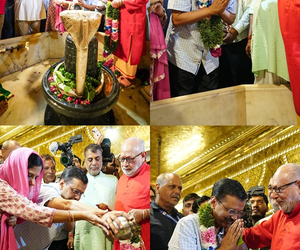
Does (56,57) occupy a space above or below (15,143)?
above

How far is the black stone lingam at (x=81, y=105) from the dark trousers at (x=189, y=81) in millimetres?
488

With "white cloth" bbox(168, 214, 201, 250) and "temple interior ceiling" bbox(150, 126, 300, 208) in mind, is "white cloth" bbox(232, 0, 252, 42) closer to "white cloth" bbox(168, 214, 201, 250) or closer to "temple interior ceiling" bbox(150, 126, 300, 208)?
"temple interior ceiling" bbox(150, 126, 300, 208)

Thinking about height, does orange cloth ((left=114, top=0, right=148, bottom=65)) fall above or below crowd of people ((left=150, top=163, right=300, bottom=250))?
above

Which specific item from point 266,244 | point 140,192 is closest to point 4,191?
point 140,192

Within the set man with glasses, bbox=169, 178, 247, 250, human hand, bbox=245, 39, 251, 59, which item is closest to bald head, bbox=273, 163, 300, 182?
man with glasses, bbox=169, 178, 247, 250

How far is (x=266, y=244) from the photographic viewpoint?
3523mm

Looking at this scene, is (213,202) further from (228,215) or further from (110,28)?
(110,28)

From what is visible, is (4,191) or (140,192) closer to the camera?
(4,191)

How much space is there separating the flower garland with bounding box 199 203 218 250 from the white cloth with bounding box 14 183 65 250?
3.56 ft

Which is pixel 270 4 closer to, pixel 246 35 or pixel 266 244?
pixel 246 35

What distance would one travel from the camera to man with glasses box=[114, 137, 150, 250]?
141 inches

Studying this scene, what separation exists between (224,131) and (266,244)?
94 centimetres

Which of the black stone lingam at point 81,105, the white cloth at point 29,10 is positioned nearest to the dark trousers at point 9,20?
the white cloth at point 29,10

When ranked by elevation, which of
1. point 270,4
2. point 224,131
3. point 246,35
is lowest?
point 224,131
